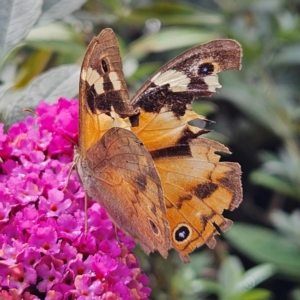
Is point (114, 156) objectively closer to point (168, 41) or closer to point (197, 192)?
point (197, 192)

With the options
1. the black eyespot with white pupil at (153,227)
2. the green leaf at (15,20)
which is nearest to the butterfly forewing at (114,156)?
the black eyespot with white pupil at (153,227)

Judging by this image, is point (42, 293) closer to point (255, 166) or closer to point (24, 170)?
point (24, 170)

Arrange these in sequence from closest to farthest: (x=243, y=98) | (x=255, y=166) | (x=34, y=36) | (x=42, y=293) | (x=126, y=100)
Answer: (x=42, y=293) → (x=126, y=100) → (x=34, y=36) → (x=243, y=98) → (x=255, y=166)

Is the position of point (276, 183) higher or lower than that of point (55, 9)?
lower

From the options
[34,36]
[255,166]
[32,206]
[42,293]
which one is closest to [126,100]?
[32,206]

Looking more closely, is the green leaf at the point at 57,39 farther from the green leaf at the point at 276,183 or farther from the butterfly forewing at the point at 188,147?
the green leaf at the point at 276,183

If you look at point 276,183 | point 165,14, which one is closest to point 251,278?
point 276,183
